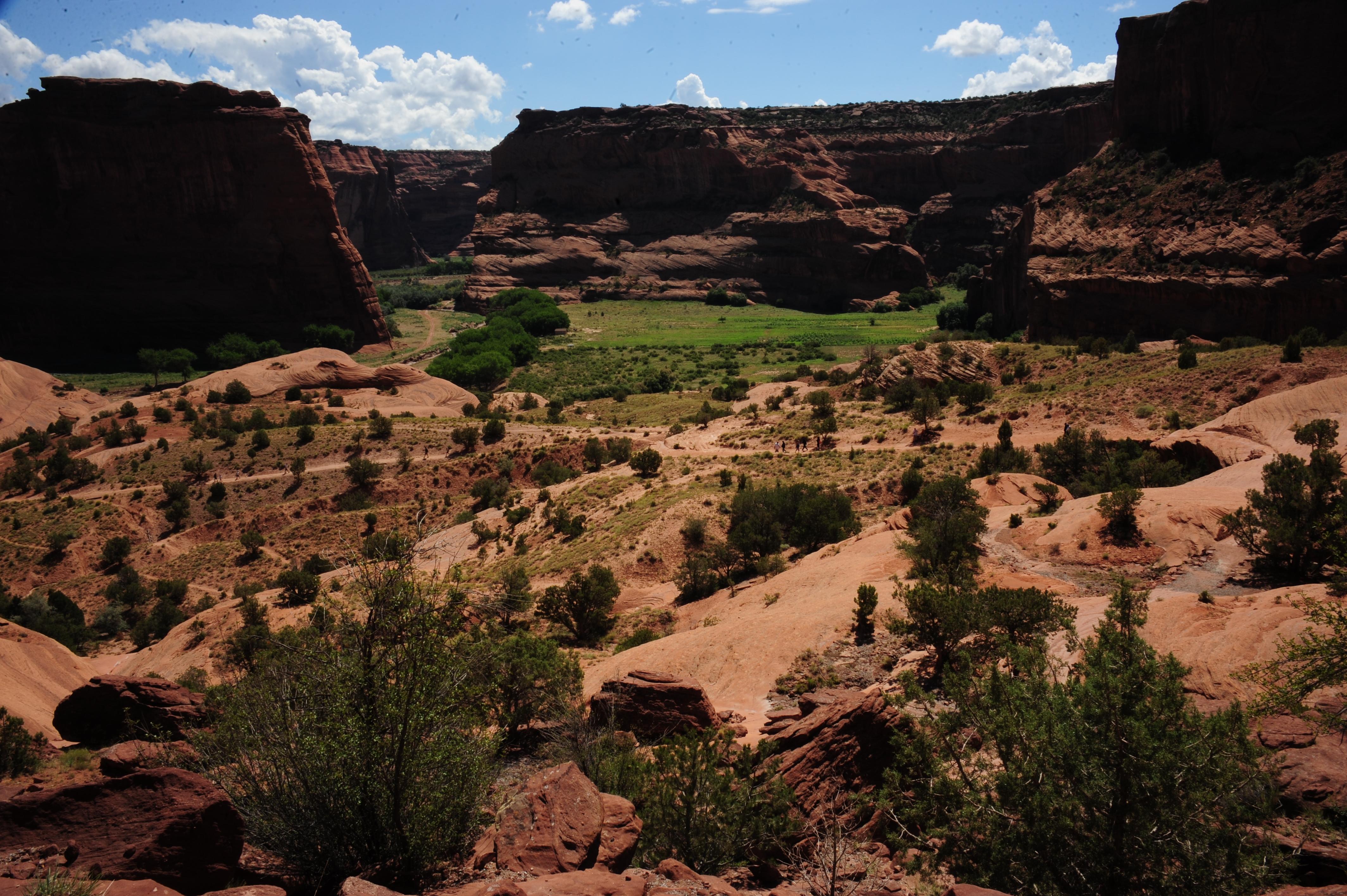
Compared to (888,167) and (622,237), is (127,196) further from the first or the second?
(888,167)

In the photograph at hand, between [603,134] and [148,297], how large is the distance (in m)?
74.7

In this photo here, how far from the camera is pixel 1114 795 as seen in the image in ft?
26.0

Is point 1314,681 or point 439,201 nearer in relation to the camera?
point 1314,681

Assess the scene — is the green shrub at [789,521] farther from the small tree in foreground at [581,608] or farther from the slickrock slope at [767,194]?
the slickrock slope at [767,194]

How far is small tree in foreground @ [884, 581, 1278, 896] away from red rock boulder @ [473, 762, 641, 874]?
3343mm

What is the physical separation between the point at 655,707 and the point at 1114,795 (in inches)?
320

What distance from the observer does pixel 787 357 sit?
7812cm

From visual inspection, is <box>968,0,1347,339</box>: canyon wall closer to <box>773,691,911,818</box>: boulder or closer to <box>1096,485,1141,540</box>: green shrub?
<box>1096,485,1141,540</box>: green shrub

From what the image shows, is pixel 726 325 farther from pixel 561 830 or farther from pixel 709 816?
pixel 561 830

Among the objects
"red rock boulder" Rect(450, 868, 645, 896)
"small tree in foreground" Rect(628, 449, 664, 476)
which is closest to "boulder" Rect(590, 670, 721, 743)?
"red rock boulder" Rect(450, 868, 645, 896)

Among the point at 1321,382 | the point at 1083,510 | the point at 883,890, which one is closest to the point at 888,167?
the point at 1321,382

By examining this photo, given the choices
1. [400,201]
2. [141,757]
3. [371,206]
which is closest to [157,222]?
[141,757]

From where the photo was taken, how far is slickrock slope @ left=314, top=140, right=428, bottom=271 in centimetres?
16225

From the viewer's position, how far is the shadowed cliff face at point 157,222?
246 ft
